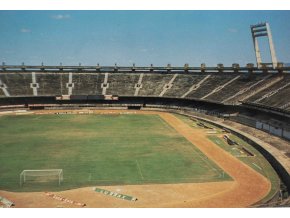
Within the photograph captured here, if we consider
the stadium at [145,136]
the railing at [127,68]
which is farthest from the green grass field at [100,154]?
the railing at [127,68]

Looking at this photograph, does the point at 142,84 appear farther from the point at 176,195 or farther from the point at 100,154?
the point at 176,195

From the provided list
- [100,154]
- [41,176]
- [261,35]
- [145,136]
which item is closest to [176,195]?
[41,176]

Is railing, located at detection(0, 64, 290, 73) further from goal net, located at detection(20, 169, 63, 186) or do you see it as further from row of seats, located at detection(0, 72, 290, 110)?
goal net, located at detection(20, 169, 63, 186)

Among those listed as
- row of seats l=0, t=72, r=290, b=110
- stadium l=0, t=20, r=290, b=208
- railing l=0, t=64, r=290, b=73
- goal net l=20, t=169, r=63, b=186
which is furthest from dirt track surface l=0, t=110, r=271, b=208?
railing l=0, t=64, r=290, b=73

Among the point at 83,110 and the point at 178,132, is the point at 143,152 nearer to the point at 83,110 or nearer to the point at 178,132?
the point at 178,132

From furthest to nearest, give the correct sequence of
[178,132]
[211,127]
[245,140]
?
[211,127], [178,132], [245,140]

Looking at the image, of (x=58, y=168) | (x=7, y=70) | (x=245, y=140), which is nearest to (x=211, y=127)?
(x=245, y=140)
